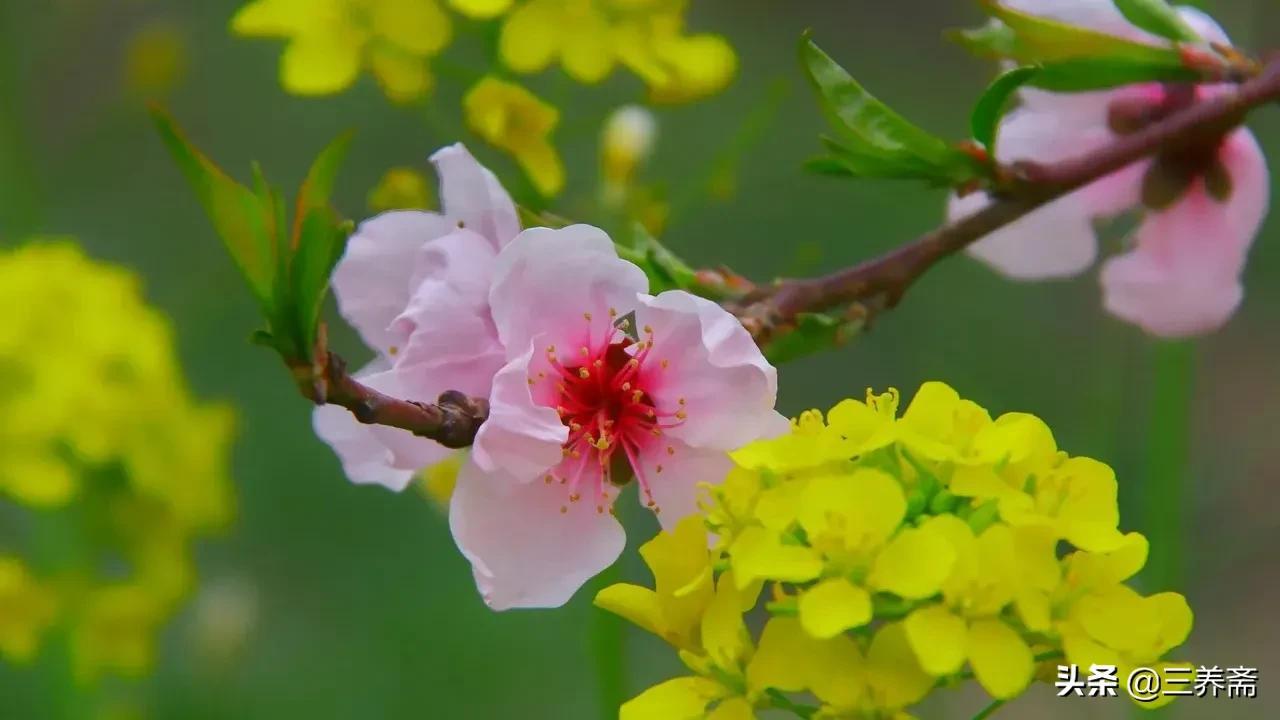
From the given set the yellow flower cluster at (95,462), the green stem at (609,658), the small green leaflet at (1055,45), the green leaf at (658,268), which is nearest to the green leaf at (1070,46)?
the small green leaflet at (1055,45)

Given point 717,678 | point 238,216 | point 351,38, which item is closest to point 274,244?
point 238,216

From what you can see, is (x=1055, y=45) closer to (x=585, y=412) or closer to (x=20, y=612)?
(x=585, y=412)

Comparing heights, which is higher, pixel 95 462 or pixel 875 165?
pixel 875 165

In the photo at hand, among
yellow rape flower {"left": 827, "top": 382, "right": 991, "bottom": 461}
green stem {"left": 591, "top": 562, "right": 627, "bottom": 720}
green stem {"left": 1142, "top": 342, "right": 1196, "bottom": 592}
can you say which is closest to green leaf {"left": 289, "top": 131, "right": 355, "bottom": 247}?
yellow rape flower {"left": 827, "top": 382, "right": 991, "bottom": 461}

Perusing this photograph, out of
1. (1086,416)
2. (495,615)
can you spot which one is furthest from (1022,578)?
(495,615)

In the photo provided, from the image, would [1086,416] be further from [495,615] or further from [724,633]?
[724,633]
